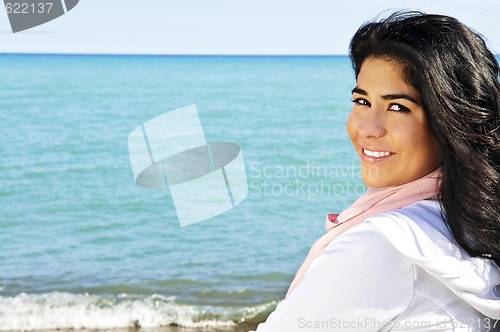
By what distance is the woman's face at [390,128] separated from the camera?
1288 millimetres

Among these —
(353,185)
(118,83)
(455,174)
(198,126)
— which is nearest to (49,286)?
(353,185)

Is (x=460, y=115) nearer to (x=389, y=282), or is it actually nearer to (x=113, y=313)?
(x=389, y=282)

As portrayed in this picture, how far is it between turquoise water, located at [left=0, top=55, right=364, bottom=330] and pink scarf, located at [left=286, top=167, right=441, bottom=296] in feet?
12.7

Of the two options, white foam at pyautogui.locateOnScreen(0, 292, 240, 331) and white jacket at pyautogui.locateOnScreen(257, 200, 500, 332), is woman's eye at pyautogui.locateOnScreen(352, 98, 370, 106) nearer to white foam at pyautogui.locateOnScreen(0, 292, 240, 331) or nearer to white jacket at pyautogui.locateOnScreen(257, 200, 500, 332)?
white jacket at pyautogui.locateOnScreen(257, 200, 500, 332)

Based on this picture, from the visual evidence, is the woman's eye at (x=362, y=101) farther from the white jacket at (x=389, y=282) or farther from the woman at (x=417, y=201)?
the white jacket at (x=389, y=282)

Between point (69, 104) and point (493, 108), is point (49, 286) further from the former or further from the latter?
point (69, 104)

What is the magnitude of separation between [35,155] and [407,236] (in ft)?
33.7

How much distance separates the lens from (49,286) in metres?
5.89

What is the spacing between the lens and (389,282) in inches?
45.1

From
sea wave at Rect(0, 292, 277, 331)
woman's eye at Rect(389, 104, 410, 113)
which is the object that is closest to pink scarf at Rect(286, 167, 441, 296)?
woman's eye at Rect(389, 104, 410, 113)

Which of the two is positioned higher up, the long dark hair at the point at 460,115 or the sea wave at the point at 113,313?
the long dark hair at the point at 460,115

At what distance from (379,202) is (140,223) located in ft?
21.8

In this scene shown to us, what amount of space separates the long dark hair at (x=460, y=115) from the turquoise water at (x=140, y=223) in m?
4.02

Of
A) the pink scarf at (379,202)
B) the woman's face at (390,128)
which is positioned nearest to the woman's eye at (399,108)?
the woman's face at (390,128)
